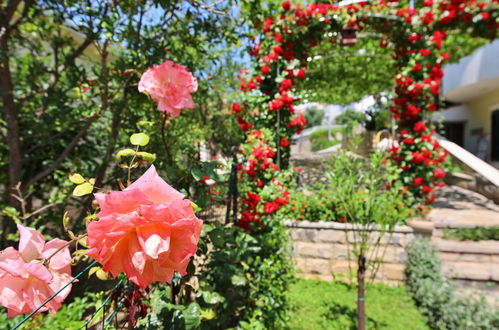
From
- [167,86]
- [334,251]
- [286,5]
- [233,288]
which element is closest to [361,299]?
[233,288]

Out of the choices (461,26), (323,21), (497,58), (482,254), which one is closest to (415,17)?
(461,26)

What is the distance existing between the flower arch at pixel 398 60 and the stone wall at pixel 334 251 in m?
1.00

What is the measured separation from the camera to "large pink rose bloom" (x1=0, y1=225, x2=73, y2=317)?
512 millimetres

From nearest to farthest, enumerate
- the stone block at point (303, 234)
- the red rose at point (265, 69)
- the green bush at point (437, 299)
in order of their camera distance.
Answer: the green bush at point (437, 299) → the stone block at point (303, 234) → the red rose at point (265, 69)

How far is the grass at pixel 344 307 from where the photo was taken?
2.46 m

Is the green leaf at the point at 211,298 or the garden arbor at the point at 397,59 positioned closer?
the green leaf at the point at 211,298

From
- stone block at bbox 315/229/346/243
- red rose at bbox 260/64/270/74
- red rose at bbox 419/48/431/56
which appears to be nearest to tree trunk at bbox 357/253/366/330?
stone block at bbox 315/229/346/243

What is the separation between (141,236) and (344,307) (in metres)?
2.88

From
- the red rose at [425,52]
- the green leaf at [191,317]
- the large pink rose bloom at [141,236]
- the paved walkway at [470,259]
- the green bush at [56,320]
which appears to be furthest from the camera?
the red rose at [425,52]

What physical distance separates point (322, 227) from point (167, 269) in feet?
9.98

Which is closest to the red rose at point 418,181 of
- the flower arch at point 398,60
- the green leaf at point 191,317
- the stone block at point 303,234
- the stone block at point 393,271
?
the flower arch at point 398,60

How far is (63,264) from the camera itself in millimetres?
579

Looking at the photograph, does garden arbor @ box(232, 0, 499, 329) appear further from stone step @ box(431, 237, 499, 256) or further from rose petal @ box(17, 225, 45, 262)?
rose petal @ box(17, 225, 45, 262)

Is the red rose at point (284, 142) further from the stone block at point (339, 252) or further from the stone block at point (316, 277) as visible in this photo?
the stone block at point (316, 277)
